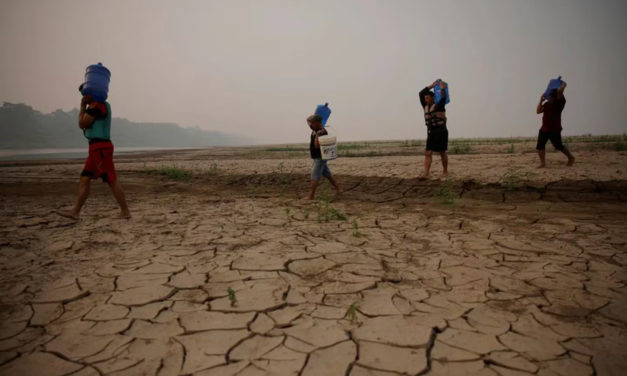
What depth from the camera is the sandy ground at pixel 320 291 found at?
1325 millimetres

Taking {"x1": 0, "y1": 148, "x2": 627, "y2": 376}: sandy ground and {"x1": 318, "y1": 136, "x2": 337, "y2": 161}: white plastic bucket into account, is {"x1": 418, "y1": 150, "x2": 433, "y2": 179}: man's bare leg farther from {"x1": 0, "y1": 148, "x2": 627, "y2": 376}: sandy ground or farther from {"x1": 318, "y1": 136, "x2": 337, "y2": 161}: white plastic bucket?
{"x1": 318, "y1": 136, "x2": 337, "y2": 161}: white plastic bucket

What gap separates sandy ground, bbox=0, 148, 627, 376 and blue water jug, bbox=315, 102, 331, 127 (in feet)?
5.23

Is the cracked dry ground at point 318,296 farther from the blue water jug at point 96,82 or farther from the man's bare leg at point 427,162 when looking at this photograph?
the man's bare leg at point 427,162

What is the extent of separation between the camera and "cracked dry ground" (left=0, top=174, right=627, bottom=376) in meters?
1.32

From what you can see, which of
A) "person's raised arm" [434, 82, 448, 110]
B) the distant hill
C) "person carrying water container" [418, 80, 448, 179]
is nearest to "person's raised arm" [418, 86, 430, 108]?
"person carrying water container" [418, 80, 448, 179]

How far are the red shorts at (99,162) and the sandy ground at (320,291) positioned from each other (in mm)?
601

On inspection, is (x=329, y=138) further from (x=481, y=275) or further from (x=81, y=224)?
(x=81, y=224)

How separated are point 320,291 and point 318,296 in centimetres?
7

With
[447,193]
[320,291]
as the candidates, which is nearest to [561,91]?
[447,193]

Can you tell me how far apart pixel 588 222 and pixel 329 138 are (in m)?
3.21

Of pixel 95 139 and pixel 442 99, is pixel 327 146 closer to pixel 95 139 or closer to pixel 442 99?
pixel 442 99

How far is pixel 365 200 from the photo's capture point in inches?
195

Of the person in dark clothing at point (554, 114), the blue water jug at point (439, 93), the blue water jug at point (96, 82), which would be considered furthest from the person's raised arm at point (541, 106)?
the blue water jug at point (96, 82)

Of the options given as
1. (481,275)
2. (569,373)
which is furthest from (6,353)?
(481,275)
